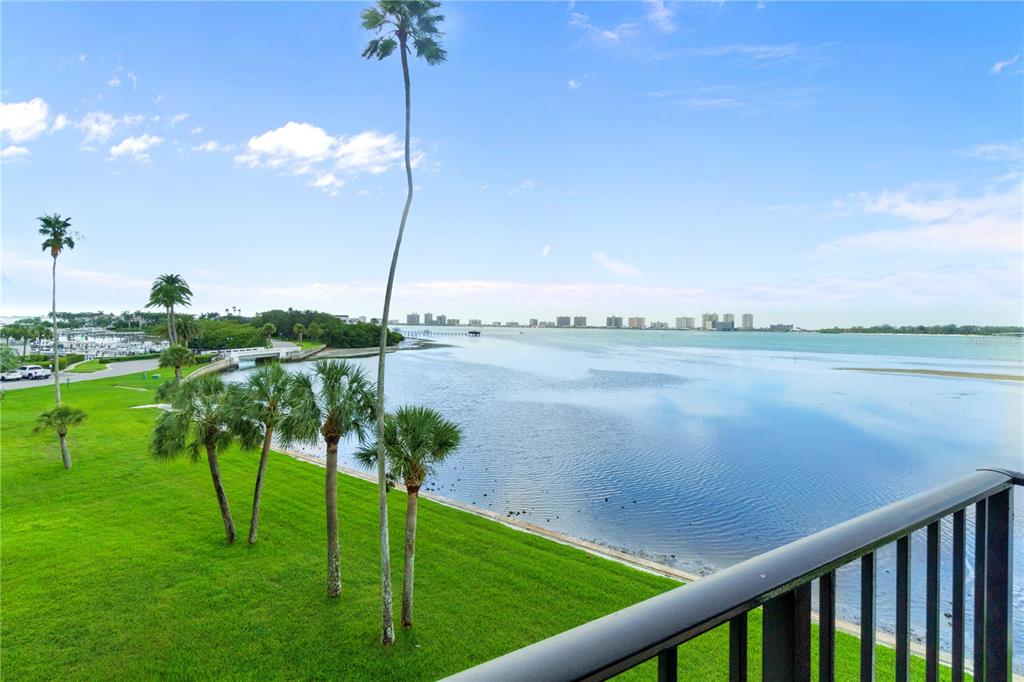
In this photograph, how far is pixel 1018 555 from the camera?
41.3 feet

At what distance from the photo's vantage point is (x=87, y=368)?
137 feet

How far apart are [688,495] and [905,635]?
16.5 metres

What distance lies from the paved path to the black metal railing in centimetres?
4603

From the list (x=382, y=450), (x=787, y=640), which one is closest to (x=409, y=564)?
(x=382, y=450)

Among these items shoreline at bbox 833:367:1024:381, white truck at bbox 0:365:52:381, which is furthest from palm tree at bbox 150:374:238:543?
shoreline at bbox 833:367:1024:381

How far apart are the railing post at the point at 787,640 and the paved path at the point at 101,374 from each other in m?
46.0

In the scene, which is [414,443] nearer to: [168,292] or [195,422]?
[195,422]

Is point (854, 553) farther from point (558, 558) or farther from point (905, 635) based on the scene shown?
point (558, 558)

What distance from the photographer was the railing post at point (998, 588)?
1.20 meters

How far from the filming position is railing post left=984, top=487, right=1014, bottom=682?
1.20 m

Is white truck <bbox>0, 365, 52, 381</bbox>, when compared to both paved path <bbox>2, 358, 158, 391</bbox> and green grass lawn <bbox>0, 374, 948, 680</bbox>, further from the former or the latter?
green grass lawn <bbox>0, 374, 948, 680</bbox>

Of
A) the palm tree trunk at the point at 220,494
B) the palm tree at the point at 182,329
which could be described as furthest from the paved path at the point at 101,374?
the palm tree trunk at the point at 220,494

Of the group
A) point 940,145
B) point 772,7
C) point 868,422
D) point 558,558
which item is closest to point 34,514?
point 558,558

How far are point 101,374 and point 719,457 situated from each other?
1882 inches
